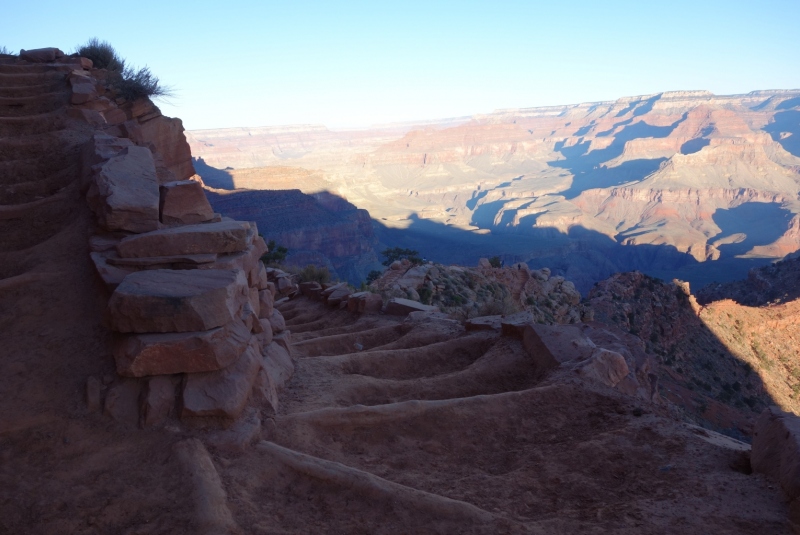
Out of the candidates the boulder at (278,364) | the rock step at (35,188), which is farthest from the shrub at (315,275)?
the boulder at (278,364)

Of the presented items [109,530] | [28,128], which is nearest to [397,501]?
[109,530]

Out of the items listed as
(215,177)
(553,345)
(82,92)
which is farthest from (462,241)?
(553,345)

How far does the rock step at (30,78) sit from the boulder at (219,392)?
9941mm

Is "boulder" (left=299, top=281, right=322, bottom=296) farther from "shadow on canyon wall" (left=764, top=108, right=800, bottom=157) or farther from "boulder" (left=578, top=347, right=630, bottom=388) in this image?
"shadow on canyon wall" (left=764, top=108, right=800, bottom=157)

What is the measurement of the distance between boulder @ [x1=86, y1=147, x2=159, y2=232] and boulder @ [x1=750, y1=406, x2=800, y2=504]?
16.9ft

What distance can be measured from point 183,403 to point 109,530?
3.51ft

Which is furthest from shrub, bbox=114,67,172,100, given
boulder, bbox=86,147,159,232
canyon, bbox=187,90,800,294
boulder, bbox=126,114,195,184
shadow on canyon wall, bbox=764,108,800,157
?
shadow on canyon wall, bbox=764,108,800,157

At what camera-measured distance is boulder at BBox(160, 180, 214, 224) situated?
5.98m

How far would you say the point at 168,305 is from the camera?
4.19 metres

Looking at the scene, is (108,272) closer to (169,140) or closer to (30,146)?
(30,146)

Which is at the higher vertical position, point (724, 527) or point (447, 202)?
point (724, 527)

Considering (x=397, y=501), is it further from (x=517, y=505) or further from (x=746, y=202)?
(x=746, y=202)

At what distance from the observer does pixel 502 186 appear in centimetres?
16900

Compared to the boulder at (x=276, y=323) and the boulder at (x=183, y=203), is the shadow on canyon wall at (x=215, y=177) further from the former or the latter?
the boulder at (x=183, y=203)
